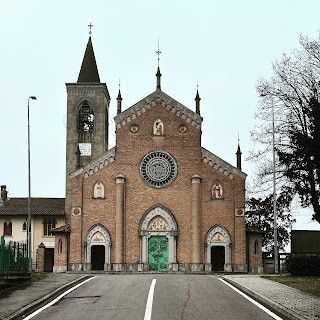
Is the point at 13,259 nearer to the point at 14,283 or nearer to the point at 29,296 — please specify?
the point at 14,283

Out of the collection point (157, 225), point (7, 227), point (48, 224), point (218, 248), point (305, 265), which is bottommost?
point (305, 265)

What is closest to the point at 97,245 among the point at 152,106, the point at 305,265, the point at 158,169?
the point at 158,169

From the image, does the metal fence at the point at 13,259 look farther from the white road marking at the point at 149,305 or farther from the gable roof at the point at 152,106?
the gable roof at the point at 152,106

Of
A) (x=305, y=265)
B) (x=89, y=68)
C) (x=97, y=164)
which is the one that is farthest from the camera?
(x=89, y=68)

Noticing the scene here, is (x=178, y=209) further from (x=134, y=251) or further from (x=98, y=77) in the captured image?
(x=98, y=77)

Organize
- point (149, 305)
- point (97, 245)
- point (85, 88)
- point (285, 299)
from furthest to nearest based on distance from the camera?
point (85, 88) → point (97, 245) → point (285, 299) → point (149, 305)

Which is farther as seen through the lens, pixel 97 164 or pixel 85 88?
pixel 85 88

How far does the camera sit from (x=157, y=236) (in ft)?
183

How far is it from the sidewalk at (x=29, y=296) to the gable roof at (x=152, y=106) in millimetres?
26584

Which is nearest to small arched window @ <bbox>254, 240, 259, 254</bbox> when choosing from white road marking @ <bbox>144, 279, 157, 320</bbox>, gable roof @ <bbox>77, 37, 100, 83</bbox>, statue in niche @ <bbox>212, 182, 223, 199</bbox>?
statue in niche @ <bbox>212, 182, 223, 199</bbox>

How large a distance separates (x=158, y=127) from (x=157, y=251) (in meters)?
9.99

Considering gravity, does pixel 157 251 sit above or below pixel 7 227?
below

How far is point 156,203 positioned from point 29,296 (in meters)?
31.4

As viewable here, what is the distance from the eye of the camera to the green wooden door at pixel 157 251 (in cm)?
5561
